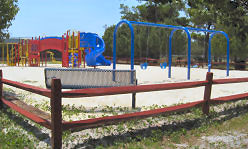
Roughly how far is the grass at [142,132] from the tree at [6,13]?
14.1ft

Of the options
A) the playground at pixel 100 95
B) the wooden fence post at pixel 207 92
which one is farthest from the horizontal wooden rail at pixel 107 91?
the wooden fence post at pixel 207 92

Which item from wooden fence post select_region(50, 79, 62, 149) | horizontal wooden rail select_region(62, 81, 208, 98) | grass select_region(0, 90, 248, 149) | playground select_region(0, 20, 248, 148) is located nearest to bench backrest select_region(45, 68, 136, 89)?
playground select_region(0, 20, 248, 148)

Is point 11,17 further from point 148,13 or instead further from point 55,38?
point 148,13

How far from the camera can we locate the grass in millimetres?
3695

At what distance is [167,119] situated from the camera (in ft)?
16.3

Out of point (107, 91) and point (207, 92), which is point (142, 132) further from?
point (207, 92)

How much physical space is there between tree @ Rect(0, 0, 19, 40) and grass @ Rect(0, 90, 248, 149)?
4.31 m

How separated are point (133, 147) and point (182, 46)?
36261 mm

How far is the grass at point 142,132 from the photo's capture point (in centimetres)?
370

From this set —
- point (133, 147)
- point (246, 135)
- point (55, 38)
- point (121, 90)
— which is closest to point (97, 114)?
point (121, 90)

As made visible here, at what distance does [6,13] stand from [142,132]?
697 centimetres

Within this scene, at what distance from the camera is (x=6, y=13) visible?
348 inches

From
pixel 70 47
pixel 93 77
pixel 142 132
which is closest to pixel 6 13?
pixel 93 77

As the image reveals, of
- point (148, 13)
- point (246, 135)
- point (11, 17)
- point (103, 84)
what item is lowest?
point (246, 135)
